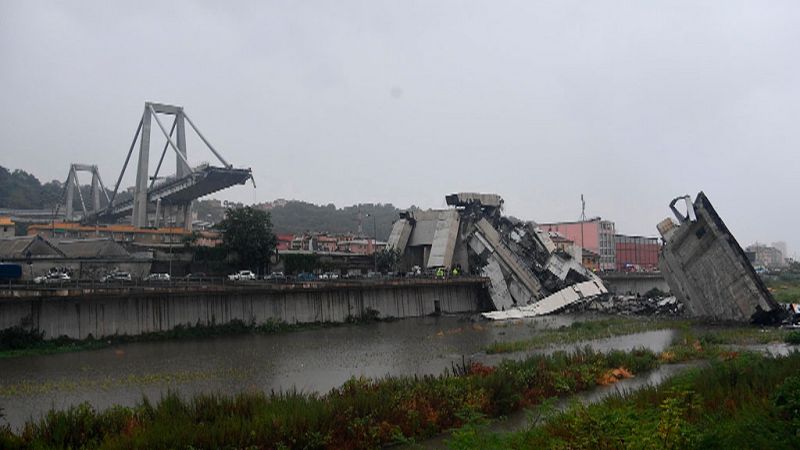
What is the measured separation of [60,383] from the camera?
23.3 metres

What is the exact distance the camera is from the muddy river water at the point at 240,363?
2148 centimetres

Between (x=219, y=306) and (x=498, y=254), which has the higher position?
(x=498, y=254)

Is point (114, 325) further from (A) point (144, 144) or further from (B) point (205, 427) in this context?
(A) point (144, 144)

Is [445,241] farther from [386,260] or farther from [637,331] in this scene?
[637,331]

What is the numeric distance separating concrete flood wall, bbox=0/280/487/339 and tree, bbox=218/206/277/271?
Result: 365 inches

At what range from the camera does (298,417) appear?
13.0 metres

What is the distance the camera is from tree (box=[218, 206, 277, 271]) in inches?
2044

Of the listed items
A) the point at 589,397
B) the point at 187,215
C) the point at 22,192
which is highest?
the point at 22,192

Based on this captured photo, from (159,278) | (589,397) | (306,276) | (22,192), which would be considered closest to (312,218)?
(22,192)

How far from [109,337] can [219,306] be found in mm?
7561

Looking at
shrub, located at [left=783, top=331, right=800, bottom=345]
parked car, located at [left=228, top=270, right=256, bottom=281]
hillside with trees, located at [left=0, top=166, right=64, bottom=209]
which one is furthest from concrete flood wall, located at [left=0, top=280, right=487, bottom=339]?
hillside with trees, located at [left=0, top=166, right=64, bottom=209]

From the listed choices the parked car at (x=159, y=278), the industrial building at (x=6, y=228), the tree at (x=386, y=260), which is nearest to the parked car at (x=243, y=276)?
the parked car at (x=159, y=278)

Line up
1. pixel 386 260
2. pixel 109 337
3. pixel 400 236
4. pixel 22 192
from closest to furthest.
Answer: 1. pixel 109 337
2. pixel 386 260
3. pixel 400 236
4. pixel 22 192

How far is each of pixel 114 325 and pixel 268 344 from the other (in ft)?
30.1
